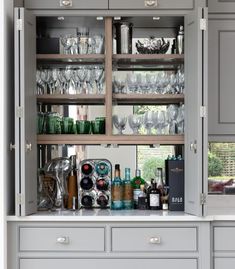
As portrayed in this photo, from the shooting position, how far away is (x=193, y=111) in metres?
3.66

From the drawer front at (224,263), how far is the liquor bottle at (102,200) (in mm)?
847

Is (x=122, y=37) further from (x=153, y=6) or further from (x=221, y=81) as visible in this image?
(x=221, y=81)

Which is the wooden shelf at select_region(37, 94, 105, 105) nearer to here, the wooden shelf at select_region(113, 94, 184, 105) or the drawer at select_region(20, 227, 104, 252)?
the wooden shelf at select_region(113, 94, 184, 105)

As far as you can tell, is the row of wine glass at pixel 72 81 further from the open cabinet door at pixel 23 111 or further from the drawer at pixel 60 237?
the drawer at pixel 60 237

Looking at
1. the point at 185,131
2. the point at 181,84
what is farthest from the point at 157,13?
the point at 185,131

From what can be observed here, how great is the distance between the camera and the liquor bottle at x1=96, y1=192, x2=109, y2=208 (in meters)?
4.04

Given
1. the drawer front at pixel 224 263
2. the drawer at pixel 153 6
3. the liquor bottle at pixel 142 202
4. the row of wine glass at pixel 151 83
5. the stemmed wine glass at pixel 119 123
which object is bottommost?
the drawer front at pixel 224 263

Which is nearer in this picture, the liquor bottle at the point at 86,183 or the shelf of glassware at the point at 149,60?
the shelf of glassware at the point at 149,60

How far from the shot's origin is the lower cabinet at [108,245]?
142 inches

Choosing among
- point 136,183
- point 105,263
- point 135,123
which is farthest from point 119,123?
point 105,263

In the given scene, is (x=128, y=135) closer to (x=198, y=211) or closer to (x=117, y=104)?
(x=117, y=104)

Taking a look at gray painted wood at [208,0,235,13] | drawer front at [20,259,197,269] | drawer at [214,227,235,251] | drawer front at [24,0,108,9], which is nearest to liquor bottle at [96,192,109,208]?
drawer front at [20,259,197,269]

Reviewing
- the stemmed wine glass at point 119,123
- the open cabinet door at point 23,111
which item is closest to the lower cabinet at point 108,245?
the open cabinet door at point 23,111

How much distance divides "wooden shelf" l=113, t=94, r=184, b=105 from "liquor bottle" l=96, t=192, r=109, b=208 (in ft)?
2.05
